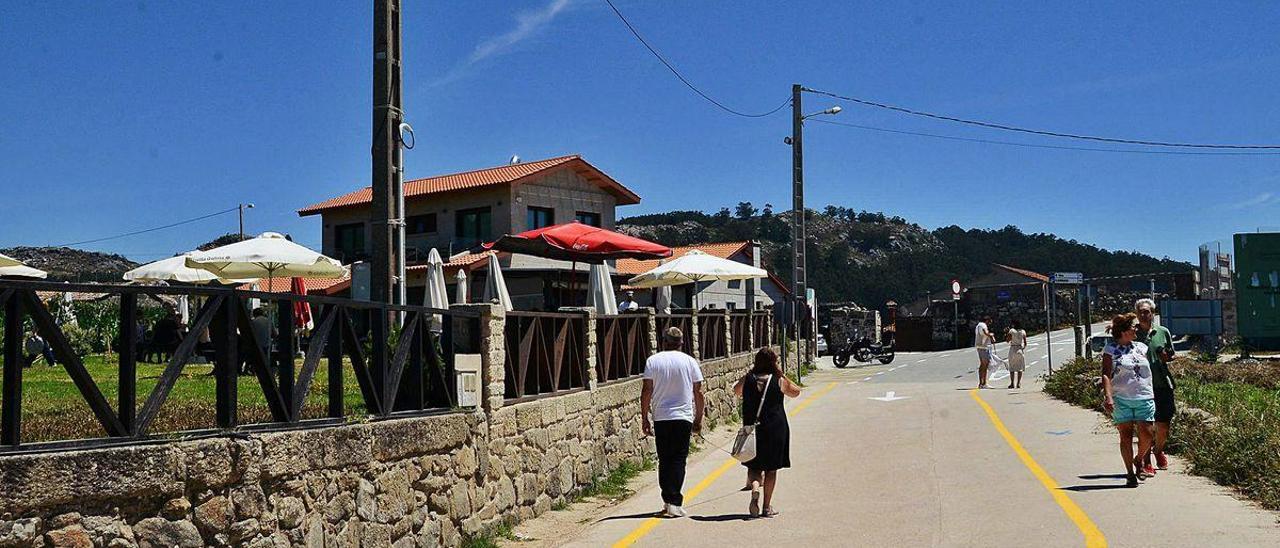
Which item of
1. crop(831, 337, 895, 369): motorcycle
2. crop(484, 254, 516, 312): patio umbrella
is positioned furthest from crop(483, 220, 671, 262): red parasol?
crop(831, 337, 895, 369): motorcycle

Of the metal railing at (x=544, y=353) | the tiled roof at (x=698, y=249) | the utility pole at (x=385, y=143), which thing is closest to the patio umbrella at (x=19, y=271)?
the utility pole at (x=385, y=143)

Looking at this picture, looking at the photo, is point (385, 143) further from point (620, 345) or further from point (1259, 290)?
point (1259, 290)

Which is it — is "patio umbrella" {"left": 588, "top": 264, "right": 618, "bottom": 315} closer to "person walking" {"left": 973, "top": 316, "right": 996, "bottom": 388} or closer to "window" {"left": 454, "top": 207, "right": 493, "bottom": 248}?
"person walking" {"left": 973, "top": 316, "right": 996, "bottom": 388}

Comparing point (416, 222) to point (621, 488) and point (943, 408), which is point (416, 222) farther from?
point (621, 488)

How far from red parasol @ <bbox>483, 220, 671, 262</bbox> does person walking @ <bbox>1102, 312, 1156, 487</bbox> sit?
8634 mm

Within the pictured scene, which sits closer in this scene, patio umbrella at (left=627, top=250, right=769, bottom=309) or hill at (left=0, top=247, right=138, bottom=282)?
patio umbrella at (left=627, top=250, right=769, bottom=309)

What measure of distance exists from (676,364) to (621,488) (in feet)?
9.20

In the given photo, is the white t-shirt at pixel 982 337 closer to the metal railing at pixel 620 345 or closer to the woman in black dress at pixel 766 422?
the metal railing at pixel 620 345

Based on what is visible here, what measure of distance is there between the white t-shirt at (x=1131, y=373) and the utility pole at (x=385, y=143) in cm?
717

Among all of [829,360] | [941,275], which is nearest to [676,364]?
[829,360]

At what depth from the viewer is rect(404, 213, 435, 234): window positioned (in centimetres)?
4738

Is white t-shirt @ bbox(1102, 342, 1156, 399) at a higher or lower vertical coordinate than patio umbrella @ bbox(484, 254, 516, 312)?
lower

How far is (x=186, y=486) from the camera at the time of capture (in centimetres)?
577

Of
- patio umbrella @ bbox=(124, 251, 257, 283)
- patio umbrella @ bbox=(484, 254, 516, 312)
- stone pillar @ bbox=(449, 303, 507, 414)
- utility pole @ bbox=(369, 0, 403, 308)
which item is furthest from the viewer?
patio umbrella @ bbox=(124, 251, 257, 283)
